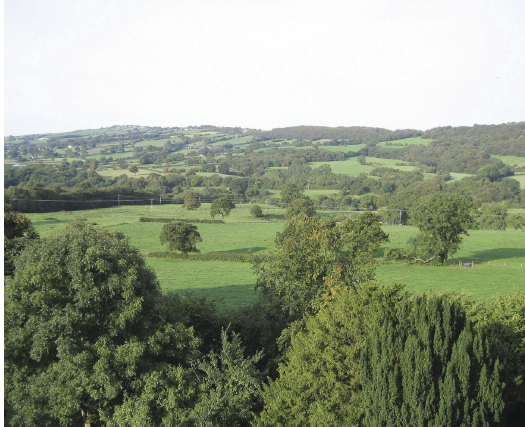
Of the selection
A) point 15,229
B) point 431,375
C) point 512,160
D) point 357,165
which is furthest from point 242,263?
point 512,160

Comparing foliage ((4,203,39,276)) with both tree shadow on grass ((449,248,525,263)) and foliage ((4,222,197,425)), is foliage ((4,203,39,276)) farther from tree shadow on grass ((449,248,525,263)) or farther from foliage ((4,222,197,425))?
tree shadow on grass ((449,248,525,263))

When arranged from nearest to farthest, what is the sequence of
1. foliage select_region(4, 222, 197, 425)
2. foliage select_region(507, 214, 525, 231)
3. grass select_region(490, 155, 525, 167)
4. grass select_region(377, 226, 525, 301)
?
foliage select_region(4, 222, 197, 425) < grass select_region(377, 226, 525, 301) < foliage select_region(507, 214, 525, 231) < grass select_region(490, 155, 525, 167)

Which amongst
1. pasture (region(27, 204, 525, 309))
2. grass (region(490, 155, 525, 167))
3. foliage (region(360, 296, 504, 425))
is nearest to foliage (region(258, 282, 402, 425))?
foliage (region(360, 296, 504, 425))

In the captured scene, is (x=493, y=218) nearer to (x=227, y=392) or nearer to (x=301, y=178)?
(x=301, y=178)

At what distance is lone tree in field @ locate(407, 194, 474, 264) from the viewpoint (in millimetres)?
48781

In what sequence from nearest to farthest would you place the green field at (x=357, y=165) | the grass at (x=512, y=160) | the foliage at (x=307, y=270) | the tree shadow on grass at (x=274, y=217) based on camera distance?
the foliage at (x=307, y=270)
the tree shadow on grass at (x=274, y=217)
the grass at (x=512, y=160)
the green field at (x=357, y=165)

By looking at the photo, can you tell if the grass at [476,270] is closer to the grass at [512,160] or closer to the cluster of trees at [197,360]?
the cluster of trees at [197,360]

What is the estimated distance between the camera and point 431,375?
14203mm

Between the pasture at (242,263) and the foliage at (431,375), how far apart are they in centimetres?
835

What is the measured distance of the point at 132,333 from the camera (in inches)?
664

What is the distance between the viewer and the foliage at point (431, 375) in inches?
548

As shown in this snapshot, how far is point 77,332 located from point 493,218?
85.1 m

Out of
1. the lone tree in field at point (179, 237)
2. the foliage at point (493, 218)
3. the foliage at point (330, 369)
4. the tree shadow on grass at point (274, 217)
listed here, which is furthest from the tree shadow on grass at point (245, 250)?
the foliage at point (493, 218)

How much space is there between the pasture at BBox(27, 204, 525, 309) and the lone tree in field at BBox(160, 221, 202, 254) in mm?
1875
